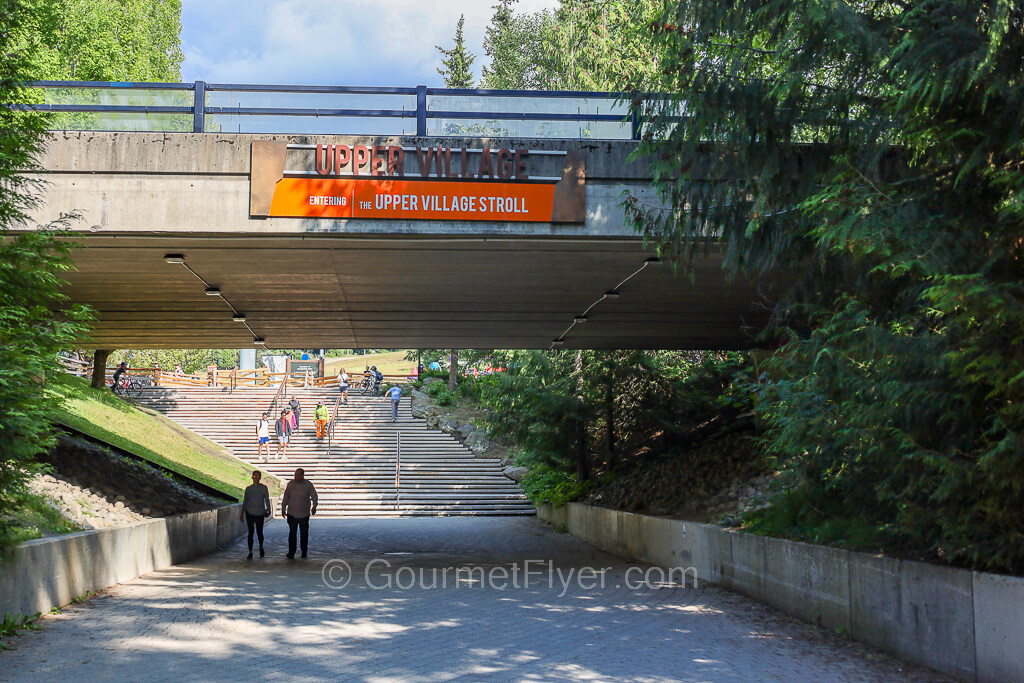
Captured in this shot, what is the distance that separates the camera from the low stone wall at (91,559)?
809cm

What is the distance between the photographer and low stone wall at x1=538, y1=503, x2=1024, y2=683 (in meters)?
6.02

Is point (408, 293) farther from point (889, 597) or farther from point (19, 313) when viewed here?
point (889, 597)

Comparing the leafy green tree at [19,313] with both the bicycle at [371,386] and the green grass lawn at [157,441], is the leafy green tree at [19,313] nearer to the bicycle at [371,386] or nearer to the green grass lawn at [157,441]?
the green grass lawn at [157,441]

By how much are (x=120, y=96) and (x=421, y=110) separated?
12.6 feet

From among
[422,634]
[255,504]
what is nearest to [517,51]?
[255,504]

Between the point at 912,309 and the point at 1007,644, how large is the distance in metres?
2.57

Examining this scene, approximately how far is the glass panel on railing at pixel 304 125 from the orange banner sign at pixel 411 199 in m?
0.72

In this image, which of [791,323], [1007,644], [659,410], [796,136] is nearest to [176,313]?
[659,410]

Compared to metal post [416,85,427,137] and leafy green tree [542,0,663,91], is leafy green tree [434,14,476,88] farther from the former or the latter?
metal post [416,85,427,137]

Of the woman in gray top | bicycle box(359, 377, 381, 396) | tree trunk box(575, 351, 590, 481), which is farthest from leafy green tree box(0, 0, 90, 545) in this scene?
bicycle box(359, 377, 381, 396)

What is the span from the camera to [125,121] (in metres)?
11.1

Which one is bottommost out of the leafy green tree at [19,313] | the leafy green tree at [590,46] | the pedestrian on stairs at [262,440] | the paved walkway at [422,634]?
the paved walkway at [422,634]

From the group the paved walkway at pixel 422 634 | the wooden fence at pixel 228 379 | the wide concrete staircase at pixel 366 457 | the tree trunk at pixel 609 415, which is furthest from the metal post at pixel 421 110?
the wooden fence at pixel 228 379

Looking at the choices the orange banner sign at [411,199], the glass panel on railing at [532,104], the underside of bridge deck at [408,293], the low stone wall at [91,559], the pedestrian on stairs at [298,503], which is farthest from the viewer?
the pedestrian on stairs at [298,503]
